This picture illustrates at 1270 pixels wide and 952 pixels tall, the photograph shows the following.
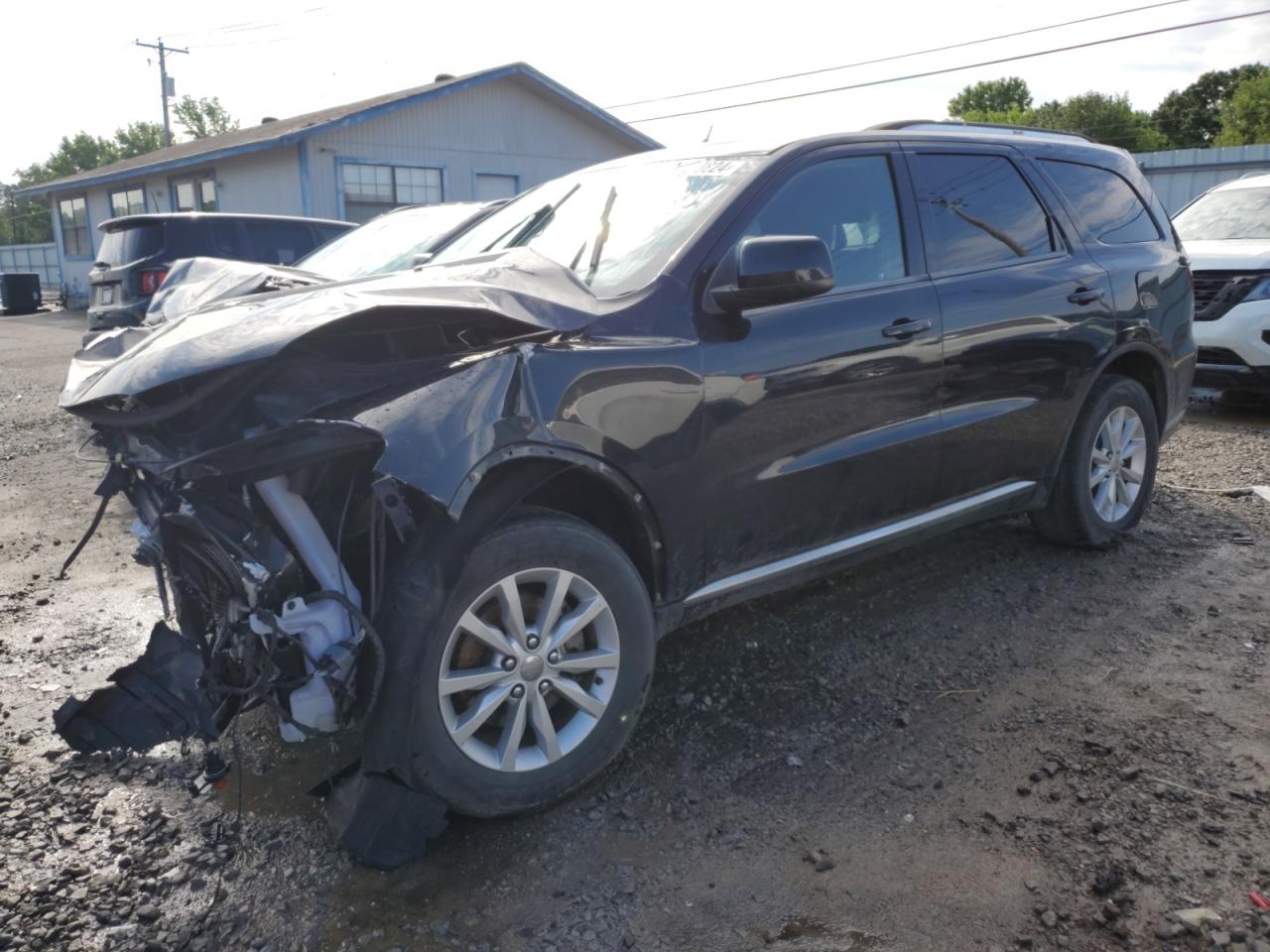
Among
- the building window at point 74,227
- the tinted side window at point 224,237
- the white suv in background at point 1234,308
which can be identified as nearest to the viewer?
the white suv in background at point 1234,308

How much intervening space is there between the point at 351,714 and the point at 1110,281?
3.94 metres

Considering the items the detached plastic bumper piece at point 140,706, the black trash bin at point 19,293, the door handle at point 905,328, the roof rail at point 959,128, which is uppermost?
the roof rail at point 959,128

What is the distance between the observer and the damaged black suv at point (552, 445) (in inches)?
103

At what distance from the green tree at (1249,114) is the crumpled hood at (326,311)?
185ft

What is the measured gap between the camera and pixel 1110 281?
183 inches

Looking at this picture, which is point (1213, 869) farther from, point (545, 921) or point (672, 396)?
point (672, 396)

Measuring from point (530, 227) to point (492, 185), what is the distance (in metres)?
17.4

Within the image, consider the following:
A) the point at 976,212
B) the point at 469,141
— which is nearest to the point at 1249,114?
the point at 469,141

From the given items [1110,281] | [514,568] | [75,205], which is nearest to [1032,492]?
[1110,281]

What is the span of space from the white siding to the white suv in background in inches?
543

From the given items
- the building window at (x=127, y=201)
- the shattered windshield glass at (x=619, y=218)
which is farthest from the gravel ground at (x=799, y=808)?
the building window at (x=127, y=201)

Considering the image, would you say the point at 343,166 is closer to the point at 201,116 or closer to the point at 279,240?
the point at 279,240

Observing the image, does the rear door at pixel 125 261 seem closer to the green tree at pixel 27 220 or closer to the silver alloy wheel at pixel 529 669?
the silver alloy wheel at pixel 529 669

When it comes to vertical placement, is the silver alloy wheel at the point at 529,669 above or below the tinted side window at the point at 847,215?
below
